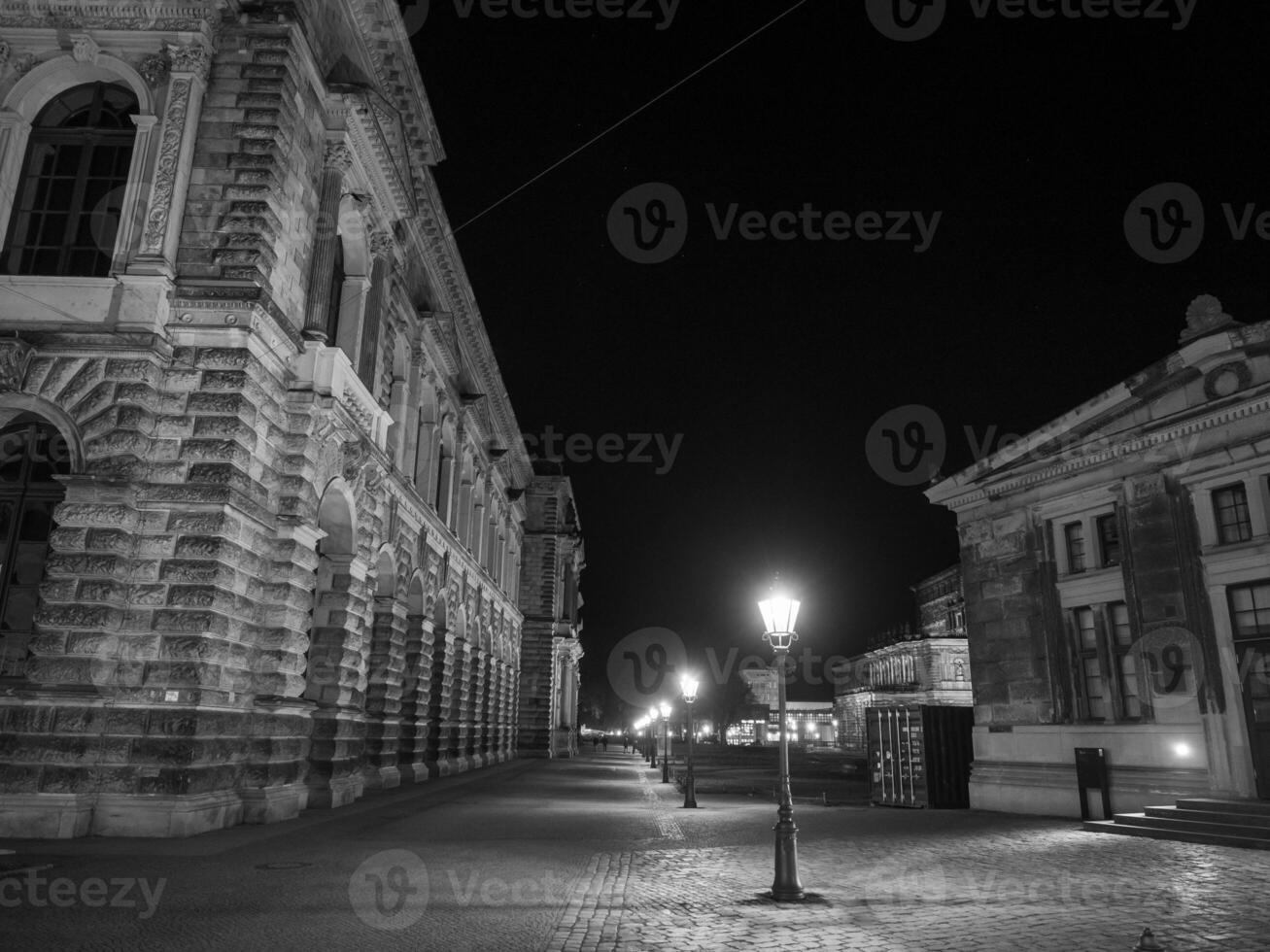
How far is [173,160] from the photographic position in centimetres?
1551


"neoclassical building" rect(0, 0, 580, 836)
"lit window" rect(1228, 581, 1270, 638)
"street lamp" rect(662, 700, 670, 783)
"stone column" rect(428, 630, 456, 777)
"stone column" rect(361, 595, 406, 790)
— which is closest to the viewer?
"neoclassical building" rect(0, 0, 580, 836)

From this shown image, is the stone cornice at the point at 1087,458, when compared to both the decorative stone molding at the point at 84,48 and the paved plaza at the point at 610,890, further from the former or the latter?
the decorative stone molding at the point at 84,48

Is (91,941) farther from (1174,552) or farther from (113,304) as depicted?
(1174,552)

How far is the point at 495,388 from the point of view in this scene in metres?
40.9

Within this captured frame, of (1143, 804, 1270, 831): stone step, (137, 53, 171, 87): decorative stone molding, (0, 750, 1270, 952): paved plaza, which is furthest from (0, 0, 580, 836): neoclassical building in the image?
(1143, 804, 1270, 831): stone step

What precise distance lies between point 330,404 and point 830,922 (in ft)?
41.6

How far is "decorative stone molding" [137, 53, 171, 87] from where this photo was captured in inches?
627

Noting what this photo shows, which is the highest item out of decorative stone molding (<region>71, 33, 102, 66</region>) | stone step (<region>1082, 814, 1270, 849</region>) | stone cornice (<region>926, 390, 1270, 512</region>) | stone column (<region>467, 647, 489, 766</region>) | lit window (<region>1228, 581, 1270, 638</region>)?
decorative stone molding (<region>71, 33, 102, 66</region>)

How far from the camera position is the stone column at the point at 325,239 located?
17594mm

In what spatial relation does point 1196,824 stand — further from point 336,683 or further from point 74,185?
point 74,185

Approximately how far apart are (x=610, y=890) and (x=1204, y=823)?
39.1ft

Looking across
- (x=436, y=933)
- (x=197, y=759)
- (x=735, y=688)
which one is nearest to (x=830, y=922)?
(x=436, y=933)

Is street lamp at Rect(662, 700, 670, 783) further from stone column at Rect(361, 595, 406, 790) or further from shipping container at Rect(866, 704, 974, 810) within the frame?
stone column at Rect(361, 595, 406, 790)

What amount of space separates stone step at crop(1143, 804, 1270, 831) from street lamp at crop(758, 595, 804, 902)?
9.56 m
